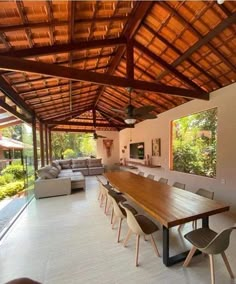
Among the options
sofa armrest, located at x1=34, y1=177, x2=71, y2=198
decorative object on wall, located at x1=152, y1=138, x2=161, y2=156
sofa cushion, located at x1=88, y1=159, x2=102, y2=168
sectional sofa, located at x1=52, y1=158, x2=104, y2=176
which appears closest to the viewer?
sofa armrest, located at x1=34, y1=177, x2=71, y2=198

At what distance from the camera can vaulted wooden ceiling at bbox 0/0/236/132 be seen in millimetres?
2439

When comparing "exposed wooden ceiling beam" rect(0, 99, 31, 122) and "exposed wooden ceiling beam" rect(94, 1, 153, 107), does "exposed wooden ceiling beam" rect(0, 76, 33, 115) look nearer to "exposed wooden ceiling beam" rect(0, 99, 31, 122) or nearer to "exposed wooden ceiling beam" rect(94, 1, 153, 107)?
"exposed wooden ceiling beam" rect(0, 99, 31, 122)

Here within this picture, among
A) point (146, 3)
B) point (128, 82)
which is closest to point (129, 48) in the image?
point (128, 82)

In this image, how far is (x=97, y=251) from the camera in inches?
100.0

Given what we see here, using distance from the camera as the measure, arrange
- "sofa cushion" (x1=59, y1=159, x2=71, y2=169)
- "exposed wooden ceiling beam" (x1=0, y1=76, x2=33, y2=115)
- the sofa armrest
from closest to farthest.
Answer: "exposed wooden ceiling beam" (x1=0, y1=76, x2=33, y2=115) < the sofa armrest < "sofa cushion" (x1=59, y1=159, x2=71, y2=169)

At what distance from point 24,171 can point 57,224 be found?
219 centimetres

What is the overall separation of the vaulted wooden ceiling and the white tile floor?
2544mm

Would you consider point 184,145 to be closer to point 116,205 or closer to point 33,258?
point 116,205

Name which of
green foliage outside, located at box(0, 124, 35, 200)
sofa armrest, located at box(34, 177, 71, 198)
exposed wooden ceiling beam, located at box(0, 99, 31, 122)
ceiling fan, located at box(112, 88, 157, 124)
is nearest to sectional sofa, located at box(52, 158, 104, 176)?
sofa armrest, located at box(34, 177, 71, 198)

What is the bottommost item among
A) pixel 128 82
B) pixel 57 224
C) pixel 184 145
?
pixel 57 224

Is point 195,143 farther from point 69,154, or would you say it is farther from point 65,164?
point 69,154

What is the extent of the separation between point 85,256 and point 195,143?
4.02 m

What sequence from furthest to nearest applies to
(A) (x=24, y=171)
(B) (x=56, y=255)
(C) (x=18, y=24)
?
(A) (x=24, y=171) → (B) (x=56, y=255) → (C) (x=18, y=24)

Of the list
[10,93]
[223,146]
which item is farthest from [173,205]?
[10,93]
